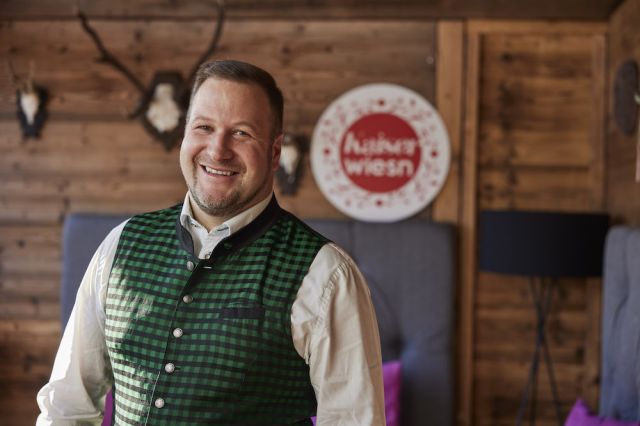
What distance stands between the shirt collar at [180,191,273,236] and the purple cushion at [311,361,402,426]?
5.08ft

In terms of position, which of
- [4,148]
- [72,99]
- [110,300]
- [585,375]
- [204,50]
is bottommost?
[585,375]

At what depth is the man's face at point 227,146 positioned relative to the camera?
1448 millimetres

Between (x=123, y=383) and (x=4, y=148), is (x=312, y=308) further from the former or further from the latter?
(x=4, y=148)

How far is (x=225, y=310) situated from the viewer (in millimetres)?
1407

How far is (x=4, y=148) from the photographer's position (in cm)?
341

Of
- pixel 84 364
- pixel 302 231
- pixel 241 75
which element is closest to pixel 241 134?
pixel 241 75

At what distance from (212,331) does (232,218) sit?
0.86 feet

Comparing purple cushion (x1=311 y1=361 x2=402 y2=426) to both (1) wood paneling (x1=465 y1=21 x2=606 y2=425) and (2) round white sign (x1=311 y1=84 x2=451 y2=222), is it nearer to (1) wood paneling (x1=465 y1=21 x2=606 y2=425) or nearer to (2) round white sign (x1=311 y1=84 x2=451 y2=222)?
(1) wood paneling (x1=465 y1=21 x2=606 y2=425)

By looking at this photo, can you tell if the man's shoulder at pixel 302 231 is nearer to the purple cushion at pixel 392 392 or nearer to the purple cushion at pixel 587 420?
the purple cushion at pixel 587 420

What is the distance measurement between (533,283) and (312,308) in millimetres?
2050

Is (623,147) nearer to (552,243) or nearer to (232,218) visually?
(552,243)

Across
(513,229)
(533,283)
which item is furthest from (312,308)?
(533,283)

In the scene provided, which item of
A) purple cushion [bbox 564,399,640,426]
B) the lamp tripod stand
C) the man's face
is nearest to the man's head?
the man's face

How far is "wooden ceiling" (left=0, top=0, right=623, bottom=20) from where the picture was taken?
3215mm
